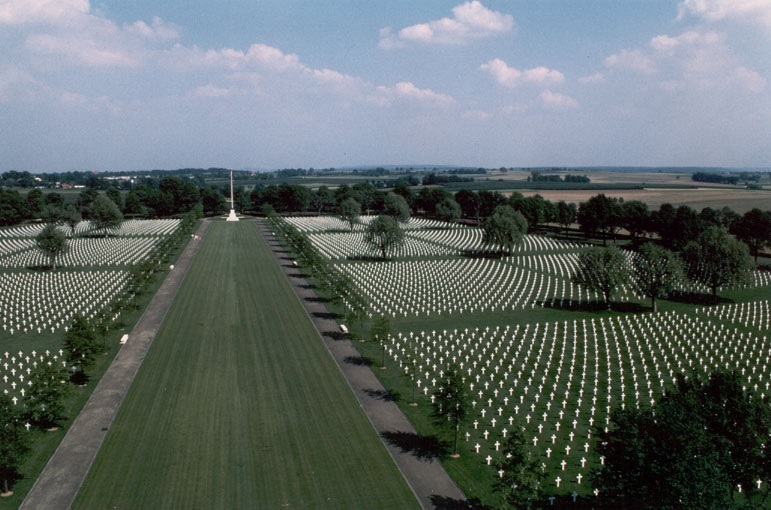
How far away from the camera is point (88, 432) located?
29.5 meters

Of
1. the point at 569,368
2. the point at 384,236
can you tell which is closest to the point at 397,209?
the point at 384,236

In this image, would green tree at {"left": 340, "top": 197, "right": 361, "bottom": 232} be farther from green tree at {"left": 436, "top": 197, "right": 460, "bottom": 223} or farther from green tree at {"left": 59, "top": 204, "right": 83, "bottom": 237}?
green tree at {"left": 59, "top": 204, "right": 83, "bottom": 237}

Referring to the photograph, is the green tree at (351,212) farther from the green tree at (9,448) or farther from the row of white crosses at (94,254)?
the green tree at (9,448)

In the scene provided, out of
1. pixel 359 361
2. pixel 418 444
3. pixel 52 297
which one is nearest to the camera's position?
pixel 418 444

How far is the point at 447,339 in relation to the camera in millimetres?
47188

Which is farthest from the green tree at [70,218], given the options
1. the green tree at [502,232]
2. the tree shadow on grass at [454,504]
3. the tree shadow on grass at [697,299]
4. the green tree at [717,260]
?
the green tree at [717,260]

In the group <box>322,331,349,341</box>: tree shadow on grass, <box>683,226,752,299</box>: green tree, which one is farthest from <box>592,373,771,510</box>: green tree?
<box>683,226,752,299</box>: green tree

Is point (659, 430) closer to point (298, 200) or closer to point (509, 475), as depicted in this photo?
point (509, 475)

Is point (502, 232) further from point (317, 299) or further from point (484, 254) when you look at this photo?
point (317, 299)

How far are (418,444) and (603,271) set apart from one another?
3964 cm

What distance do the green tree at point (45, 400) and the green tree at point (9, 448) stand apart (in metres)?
3.85

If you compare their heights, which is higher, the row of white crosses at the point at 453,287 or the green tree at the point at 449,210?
the green tree at the point at 449,210

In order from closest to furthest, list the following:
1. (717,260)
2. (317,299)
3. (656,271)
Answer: (656,271) < (317,299) < (717,260)

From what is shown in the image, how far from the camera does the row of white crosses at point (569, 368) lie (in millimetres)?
29531
